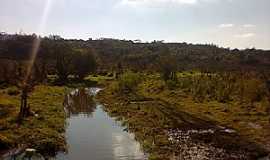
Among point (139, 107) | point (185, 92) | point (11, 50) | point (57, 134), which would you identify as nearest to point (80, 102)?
point (139, 107)

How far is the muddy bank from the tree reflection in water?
3391 millimetres

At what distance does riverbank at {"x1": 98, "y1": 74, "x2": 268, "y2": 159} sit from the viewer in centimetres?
3253

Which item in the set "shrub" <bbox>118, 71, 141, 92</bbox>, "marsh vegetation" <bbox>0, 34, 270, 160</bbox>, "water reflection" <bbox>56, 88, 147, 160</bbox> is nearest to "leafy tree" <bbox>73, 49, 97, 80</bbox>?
"marsh vegetation" <bbox>0, 34, 270, 160</bbox>

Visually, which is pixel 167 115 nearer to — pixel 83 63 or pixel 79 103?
pixel 79 103

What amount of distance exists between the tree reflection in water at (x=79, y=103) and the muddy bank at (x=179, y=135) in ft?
11.1

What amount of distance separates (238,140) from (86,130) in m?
15.6

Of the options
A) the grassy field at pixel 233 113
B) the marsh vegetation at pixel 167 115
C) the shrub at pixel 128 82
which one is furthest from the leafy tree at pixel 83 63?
the grassy field at pixel 233 113

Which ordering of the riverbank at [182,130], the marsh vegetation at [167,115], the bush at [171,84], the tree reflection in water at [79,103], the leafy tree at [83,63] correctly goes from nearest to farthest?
the riverbank at [182,130] → the marsh vegetation at [167,115] → the tree reflection in water at [79,103] → the bush at [171,84] → the leafy tree at [83,63]

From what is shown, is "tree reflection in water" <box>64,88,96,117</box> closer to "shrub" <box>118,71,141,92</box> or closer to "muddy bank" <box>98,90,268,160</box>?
"muddy bank" <box>98,90,268,160</box>

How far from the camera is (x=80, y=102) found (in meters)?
68.4

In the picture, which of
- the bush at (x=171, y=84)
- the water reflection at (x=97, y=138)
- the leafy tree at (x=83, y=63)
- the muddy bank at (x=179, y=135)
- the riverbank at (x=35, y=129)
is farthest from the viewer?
the leafy tree at (x=83, y=63)

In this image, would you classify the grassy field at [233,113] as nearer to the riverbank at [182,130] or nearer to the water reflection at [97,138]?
the riverbank at [182,130]

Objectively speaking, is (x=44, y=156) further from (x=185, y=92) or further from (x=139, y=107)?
(x=185, y=92)

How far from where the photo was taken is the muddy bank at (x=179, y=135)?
105ft
